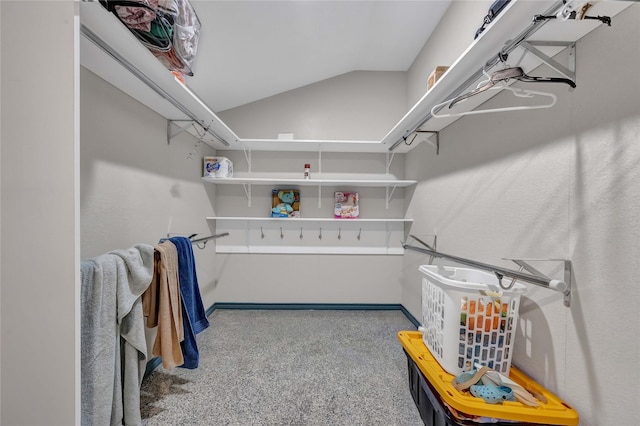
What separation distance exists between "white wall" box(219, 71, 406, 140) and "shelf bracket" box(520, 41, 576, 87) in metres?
1.74

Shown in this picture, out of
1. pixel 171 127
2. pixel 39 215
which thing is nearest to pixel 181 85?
pixel 171 127

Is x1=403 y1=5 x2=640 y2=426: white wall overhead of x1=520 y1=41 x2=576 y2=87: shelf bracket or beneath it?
beneath

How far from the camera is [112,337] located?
93cm


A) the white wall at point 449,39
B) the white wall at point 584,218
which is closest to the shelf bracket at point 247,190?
the white wall at point 449,39

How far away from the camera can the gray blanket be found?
2.84ft

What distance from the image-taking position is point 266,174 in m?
2.57

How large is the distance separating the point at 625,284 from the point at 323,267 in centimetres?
214

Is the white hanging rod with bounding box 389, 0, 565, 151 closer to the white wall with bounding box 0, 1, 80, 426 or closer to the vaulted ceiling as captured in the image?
the vaulted ceiling

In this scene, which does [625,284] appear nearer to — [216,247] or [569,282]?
[569,282]

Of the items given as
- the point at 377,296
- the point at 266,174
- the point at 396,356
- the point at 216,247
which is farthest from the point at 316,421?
the point at 266,174

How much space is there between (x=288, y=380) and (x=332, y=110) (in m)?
2.52

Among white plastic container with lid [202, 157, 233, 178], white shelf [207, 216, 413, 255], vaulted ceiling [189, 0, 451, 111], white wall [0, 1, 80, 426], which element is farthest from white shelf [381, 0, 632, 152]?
white plastic container with lid [202, 157, 233, 178]

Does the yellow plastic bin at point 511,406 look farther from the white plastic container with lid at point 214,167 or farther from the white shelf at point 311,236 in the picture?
the white plastic container with lid at point 214,167

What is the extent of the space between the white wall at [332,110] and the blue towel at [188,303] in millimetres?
1555
